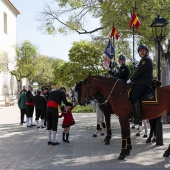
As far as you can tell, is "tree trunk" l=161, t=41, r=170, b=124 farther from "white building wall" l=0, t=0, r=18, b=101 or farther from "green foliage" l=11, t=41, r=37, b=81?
"green foliage" l=11, t=41, r=37, b=81

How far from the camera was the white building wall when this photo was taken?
51.5 metres

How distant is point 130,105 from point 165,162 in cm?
179

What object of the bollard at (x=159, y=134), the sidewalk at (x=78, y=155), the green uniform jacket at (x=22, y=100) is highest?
the green uniform jacket at (x=22, y=100)

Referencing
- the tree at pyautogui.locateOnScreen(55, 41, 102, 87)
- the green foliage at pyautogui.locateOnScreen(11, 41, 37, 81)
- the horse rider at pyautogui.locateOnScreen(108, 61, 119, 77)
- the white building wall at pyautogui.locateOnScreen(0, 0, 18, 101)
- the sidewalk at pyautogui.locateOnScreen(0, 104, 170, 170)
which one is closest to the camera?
the sidewalk at pyautogui.locateOnScreen(0, 104, 170, 170)

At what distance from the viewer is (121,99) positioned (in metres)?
9.16

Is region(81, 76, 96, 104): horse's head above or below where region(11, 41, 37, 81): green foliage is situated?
below

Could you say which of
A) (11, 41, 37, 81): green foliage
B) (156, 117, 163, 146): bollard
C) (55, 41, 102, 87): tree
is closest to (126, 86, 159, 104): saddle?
(156, 117, 163, 146): bollard

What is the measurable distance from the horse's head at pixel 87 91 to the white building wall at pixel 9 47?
129 feet

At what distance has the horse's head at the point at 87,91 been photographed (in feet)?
32.0

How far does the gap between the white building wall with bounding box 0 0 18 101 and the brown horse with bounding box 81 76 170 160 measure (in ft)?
130

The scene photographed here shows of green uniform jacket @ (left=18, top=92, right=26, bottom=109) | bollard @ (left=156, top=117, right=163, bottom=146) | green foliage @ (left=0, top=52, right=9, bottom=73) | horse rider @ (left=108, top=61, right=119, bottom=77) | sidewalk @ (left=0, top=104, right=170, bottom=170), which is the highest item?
green foliage @ (left=0, top=52, right=9, bottom=73)

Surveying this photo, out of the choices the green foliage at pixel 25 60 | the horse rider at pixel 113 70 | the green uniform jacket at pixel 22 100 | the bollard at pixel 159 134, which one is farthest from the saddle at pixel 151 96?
the green foliage at pixel 25 60

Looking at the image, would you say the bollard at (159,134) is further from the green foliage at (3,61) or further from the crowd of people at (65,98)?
the green foliage at (3,61)

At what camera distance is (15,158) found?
9188 millimetres
